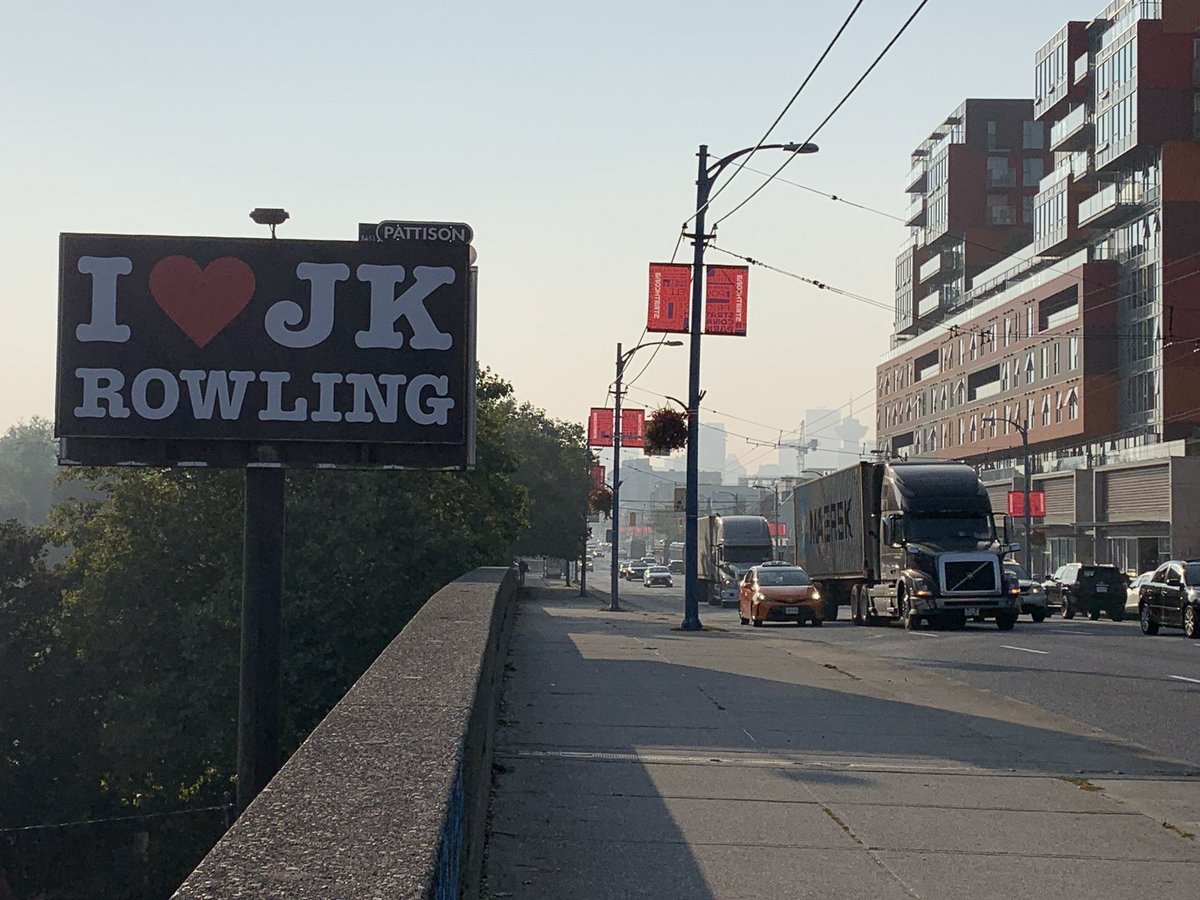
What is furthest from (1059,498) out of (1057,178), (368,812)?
(368,812)

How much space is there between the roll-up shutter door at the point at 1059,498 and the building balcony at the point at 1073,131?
19.9 m

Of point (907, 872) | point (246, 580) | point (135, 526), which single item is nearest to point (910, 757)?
point (907, 872)

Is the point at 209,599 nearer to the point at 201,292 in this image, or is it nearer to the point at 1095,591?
the point at 201,292

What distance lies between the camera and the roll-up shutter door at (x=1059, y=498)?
274 feet

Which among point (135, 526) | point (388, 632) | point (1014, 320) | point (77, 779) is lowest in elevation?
point (77, 779)

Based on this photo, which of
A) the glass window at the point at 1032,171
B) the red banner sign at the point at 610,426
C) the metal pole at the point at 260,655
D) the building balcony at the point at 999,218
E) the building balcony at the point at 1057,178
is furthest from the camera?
the glass window at the point at 1032,171

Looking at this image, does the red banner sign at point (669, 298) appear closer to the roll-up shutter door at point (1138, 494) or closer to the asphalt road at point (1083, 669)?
the asphalt road at point (1083, 669)

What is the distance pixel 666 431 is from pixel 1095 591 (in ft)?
74.3

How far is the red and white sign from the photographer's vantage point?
83000 millimetres

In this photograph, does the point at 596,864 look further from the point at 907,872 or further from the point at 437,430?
the point at 437,430

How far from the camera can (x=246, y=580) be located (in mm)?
13477

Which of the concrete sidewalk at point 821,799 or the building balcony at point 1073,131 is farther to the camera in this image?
the building balcony at point 1073,131

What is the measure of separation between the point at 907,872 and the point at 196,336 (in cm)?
841

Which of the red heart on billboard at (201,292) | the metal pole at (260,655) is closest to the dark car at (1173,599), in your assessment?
the metal pole at (260,655)
